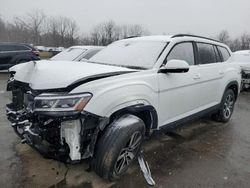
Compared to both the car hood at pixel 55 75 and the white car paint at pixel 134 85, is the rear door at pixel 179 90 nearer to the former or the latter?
the white car paint at pixel 134 85

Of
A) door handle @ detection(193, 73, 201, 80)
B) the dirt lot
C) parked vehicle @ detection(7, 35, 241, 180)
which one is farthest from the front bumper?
door handle @ detection(193, 73, 201, 80)

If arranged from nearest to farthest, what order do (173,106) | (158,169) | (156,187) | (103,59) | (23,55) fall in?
(156,187) < (158,169) < (173,106) < (103,59) < (23,55)

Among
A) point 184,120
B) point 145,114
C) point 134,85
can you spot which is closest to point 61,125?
point 134,85

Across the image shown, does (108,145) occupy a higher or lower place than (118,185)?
higher

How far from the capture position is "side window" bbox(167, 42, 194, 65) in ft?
12.2

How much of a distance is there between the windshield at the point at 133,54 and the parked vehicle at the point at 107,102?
1cm

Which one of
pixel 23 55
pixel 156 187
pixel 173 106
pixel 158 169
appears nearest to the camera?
pixel 156 187

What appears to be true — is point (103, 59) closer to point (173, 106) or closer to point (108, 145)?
point (173, 106)

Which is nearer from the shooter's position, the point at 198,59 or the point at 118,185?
the point at 118,185

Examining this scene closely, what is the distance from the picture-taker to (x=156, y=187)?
2959mm

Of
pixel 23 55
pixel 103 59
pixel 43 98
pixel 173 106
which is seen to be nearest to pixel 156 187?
pixel 173 106

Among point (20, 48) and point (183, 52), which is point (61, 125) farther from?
point (20, 48)

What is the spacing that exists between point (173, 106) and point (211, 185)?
1174mm

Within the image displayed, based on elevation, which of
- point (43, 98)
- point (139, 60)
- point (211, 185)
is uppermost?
point (139, 60)
